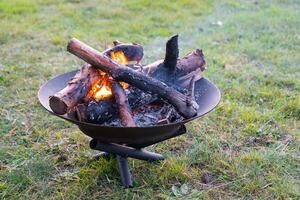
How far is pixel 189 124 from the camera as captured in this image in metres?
3.18

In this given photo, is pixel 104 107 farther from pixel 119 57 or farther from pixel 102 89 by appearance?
pixel 119 57

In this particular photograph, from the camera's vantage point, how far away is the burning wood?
2.19 meters

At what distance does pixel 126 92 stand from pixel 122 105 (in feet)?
0.52

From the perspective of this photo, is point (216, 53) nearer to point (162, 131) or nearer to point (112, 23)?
point (112, 23)

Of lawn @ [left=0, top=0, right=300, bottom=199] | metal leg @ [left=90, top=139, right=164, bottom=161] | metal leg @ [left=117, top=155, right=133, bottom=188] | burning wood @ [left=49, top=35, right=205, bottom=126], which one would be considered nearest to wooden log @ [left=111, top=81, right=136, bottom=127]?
burning wood @ [left=49, top=35, right=205, bottom=126]

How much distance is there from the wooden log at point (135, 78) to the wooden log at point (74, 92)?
0.18 ft

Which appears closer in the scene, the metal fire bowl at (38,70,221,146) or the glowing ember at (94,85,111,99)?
the metal fire bowl at (38,70,221,146)

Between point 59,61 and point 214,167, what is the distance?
2212 millimetres

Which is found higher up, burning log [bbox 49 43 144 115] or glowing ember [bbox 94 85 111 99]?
burning log [bbox 49 43 144 115]

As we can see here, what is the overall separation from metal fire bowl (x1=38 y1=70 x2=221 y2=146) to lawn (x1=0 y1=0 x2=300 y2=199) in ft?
1.32

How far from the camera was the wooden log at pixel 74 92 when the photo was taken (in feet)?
6.72

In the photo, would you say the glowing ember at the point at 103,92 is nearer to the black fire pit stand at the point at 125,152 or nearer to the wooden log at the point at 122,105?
the wooden log at the point at 122,105

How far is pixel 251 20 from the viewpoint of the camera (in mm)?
5465

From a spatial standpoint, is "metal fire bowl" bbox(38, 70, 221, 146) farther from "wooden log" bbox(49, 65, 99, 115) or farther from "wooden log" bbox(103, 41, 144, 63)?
"wooden log" bbox(103, 41, 144, 63)
